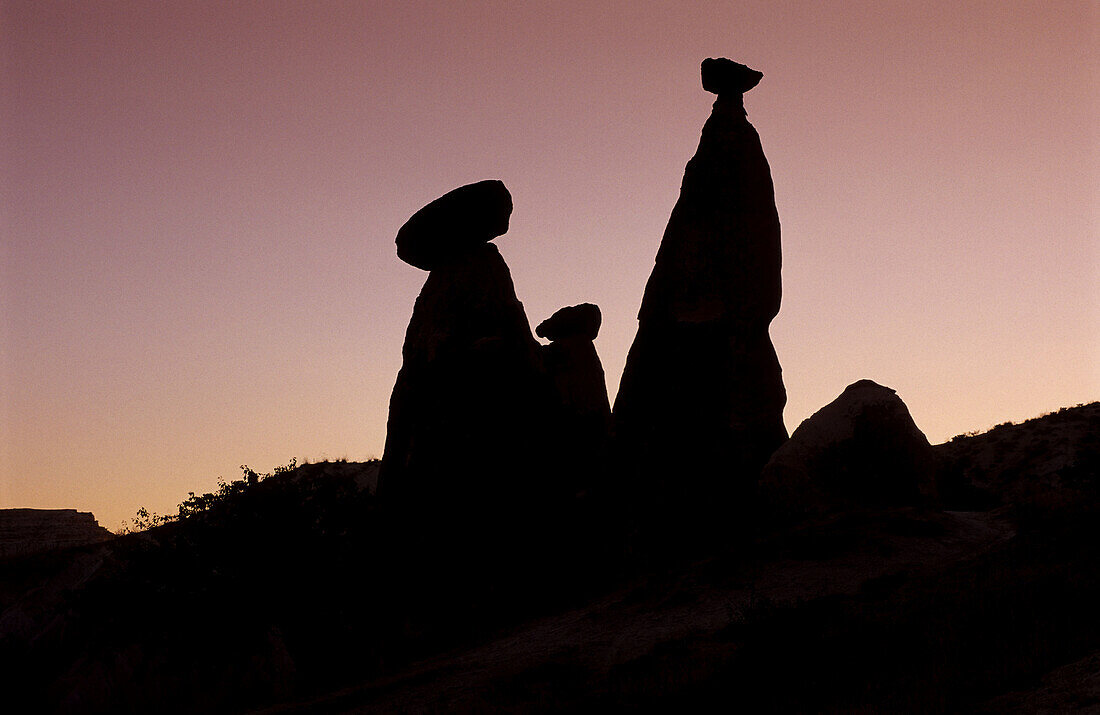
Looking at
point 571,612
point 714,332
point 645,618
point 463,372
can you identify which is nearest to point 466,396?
point 463,372

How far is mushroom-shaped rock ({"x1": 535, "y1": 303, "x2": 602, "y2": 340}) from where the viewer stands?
118ft

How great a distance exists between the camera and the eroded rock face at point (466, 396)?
83.0 feet

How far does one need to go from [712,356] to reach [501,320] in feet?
20.0

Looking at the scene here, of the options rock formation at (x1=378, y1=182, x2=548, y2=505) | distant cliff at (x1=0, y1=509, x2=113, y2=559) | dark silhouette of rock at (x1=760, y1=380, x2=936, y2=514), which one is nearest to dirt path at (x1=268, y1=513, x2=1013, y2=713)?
dark silhouette of rock at (x1=760, y1=380, x2=936, y2=514)

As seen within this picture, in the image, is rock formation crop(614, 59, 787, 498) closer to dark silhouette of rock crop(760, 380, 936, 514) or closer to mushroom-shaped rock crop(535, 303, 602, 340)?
dark silhouette of rock crop(760, 380, 936, 514)

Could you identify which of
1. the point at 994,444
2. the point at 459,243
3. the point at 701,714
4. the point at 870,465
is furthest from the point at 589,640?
the point at 994,444

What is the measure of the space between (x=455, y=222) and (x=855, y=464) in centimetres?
1312

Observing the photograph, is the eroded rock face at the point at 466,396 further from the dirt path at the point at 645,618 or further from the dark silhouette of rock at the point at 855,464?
the dark silhouette of rock at the point at 855,464

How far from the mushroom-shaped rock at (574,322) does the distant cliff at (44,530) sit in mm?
20123

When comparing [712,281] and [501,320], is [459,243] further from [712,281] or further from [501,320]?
[712,281]

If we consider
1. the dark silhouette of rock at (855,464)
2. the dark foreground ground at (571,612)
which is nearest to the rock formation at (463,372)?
the dark foreground ground at (571,612)

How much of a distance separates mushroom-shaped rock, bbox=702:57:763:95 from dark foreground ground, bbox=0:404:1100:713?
12.5m

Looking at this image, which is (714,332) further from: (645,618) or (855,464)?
Result: (645,618)

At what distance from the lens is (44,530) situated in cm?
3953
